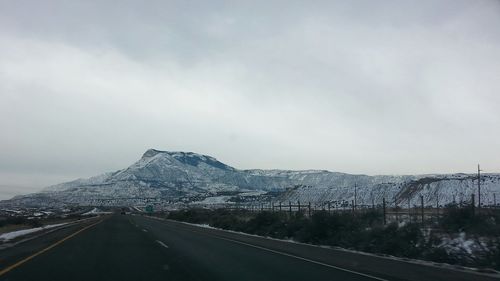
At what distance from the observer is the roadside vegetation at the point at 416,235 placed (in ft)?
64.9

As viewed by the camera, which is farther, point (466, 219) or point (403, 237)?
point (466, 219)

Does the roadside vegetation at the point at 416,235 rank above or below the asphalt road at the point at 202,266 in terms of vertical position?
above

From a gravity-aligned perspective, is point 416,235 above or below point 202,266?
above

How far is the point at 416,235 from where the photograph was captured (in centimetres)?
2353

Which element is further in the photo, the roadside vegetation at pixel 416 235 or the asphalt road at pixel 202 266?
the roadside vegetation at pixel 416 235

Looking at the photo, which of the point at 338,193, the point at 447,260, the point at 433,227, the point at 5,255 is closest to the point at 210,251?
the point at 5,255

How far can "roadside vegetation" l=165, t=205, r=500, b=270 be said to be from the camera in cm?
1978

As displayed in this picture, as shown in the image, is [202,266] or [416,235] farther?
[416,235]

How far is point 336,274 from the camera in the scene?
1534cm

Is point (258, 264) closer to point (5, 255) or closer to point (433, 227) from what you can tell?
point (5, 255)

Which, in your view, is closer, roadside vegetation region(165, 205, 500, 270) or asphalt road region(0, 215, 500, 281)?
asphalt road region(0, 215, 500, 281)

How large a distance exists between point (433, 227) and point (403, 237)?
191 inches

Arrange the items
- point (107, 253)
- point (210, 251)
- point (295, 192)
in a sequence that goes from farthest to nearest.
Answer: point (295, 192) → point (210, 251) → point (107, 253)

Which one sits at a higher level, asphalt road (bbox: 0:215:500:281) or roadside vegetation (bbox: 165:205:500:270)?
roadside vegetation (bbox: 165:205:500:270)
